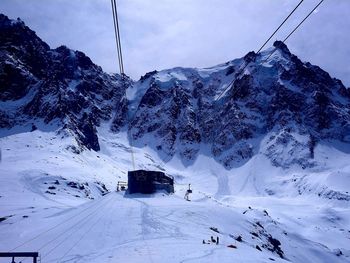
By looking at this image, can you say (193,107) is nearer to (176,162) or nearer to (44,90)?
(176,162)

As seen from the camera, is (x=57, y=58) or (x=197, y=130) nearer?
(x=197, y=130)

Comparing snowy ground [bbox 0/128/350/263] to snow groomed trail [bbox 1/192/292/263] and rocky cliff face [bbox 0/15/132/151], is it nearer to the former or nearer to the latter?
snow groomed trail [bbox 1/192/292/263]

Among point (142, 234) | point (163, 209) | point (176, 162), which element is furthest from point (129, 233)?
point (176, 162)

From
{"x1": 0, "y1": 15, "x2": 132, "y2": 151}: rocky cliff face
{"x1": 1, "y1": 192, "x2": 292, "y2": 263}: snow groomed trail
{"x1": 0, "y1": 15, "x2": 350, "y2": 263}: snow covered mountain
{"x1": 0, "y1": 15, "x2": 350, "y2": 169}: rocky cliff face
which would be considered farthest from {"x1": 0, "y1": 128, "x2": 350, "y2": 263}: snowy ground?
{"x1": 0, "y1": 15, "x2": 132, "y2": 151}: rocky cliff face

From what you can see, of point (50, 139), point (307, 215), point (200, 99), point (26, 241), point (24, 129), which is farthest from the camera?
point (200, 99)

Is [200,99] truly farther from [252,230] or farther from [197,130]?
[252,230]

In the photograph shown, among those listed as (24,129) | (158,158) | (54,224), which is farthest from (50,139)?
(54,224)

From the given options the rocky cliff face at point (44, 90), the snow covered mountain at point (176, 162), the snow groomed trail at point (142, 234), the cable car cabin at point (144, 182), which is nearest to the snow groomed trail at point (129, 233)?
the snow groomed trail at point (142, 234)
